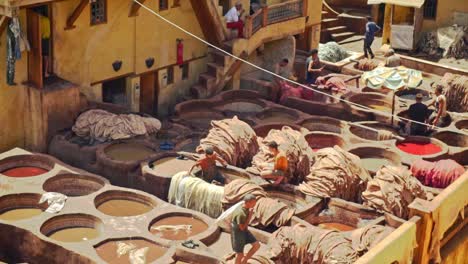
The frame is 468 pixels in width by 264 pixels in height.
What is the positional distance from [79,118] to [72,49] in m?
1.97

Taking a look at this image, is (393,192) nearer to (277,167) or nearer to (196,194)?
(277,167)

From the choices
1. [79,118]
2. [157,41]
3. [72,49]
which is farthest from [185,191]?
[157,41]

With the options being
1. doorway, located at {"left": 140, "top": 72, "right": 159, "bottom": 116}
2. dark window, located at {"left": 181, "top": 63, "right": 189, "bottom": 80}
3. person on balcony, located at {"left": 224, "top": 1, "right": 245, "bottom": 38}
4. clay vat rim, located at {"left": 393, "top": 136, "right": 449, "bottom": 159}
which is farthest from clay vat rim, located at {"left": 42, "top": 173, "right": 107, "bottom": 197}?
person on balcony, located at {"left": 224, "top": 1, "right": 245, "bottom": 38}

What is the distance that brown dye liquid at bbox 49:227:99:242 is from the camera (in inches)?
723

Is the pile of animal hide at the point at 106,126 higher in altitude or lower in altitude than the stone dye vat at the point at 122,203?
higher

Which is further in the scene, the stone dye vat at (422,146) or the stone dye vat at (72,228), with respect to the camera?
the stone dye vat at (422,146)

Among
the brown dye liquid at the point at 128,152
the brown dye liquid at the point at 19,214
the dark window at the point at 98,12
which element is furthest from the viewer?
the dark window at the point at 98,12

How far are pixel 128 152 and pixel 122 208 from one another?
3.09 meters

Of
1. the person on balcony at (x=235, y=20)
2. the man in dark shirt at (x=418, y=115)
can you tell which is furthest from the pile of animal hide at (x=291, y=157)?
the person on balcony at (x=235, y=20)

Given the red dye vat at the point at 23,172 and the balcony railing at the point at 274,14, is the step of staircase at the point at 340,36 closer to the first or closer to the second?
the balcony railing at the point at 274,14

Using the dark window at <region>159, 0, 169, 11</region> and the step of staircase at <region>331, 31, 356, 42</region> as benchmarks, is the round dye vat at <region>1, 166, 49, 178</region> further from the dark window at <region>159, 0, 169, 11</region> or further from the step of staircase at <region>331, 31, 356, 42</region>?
the step of staircase at <region>331, 31, 356, 42</region>

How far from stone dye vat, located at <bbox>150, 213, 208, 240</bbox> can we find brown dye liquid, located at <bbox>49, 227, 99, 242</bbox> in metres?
1.34

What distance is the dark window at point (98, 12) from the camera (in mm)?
23469

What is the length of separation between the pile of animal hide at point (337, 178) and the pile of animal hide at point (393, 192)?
550 mm
